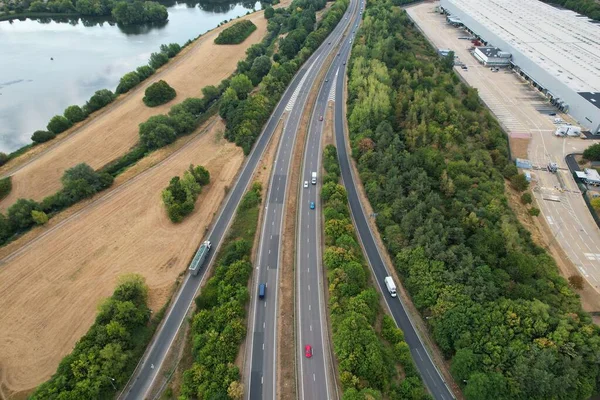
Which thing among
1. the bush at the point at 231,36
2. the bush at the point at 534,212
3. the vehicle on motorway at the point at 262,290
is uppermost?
the bush at the point at 231,36

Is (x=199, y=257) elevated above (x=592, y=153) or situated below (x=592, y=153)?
above

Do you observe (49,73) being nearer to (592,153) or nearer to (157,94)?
(157,94)

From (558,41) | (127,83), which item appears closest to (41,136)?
(127,83)

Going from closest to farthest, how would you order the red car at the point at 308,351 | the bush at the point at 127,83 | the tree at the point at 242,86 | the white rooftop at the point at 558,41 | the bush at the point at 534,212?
the red car at the point at 308,351 → the bush at the point at 534,212 → the tree at the point at 242,86 → the white rooftop at the point at 558,41 → the bush at the point at 127,83

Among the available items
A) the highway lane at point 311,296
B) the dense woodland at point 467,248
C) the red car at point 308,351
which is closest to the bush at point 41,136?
the highway lane at point 311,296

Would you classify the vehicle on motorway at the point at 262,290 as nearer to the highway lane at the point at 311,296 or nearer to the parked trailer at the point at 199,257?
the highway lane at the point at 311,296

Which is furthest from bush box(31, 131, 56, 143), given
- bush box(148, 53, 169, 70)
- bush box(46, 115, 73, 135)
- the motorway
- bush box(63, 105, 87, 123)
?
the motorway
